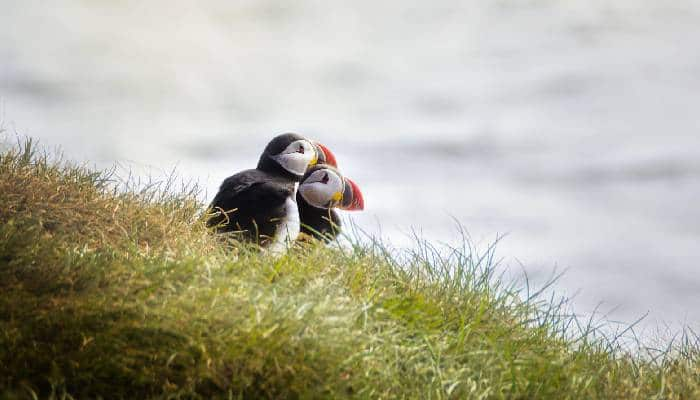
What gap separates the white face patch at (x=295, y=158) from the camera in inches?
210

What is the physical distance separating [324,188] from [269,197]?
531 mm

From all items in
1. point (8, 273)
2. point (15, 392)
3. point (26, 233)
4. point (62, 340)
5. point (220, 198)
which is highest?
point (220, 198)

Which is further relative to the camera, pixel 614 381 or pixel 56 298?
pixel 614 381

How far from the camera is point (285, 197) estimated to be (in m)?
5.08

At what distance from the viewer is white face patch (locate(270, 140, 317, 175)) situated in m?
5.34

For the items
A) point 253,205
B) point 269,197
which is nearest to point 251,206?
point 253,205

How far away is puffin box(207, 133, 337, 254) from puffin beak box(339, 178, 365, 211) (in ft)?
0.94

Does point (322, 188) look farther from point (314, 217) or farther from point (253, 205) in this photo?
point (253, 205)

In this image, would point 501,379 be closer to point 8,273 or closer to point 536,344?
point 536,344

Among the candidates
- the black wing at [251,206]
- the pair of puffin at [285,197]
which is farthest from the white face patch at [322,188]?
the black wing at [251,206]

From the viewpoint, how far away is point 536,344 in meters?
4.34

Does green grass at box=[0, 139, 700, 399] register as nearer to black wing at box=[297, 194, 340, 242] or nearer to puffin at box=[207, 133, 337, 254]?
puffin at box=[207, 133, 337, 254]

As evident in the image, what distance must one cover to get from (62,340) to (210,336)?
0.60 m

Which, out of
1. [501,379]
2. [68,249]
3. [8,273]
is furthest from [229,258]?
[501,379]
